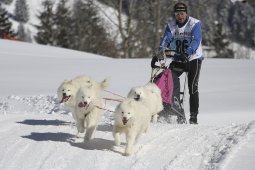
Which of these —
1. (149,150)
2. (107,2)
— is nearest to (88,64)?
(149,150)

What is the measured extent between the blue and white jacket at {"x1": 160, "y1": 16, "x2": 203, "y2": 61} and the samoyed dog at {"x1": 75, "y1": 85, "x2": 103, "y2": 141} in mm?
2121

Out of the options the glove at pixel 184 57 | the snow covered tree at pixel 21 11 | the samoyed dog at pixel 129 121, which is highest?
the snow covered tree at pixel 21 11

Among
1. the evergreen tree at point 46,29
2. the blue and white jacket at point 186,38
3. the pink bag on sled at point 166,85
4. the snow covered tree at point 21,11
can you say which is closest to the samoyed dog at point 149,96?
the pink bag on sled at point 166,85

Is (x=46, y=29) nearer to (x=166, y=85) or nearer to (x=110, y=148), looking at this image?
(x=166, y=85)

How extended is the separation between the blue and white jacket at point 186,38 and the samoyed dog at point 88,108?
6.96ft

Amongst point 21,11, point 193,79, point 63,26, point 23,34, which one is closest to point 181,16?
point 193,79

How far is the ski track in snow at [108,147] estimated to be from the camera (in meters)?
5.23

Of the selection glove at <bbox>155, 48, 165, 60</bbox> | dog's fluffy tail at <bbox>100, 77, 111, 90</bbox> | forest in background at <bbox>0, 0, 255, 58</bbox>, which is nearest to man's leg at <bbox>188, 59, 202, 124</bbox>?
glove at <bbox>155, 48, 165, 60</bbox>

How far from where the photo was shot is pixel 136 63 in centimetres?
1630

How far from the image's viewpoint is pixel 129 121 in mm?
5332

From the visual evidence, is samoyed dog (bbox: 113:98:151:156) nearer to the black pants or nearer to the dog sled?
the dog sled

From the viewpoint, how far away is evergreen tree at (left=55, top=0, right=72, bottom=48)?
45.9m

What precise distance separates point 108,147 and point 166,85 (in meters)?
2.10

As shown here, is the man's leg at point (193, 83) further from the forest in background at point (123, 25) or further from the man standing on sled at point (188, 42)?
the forest in background at point (123, 25)
